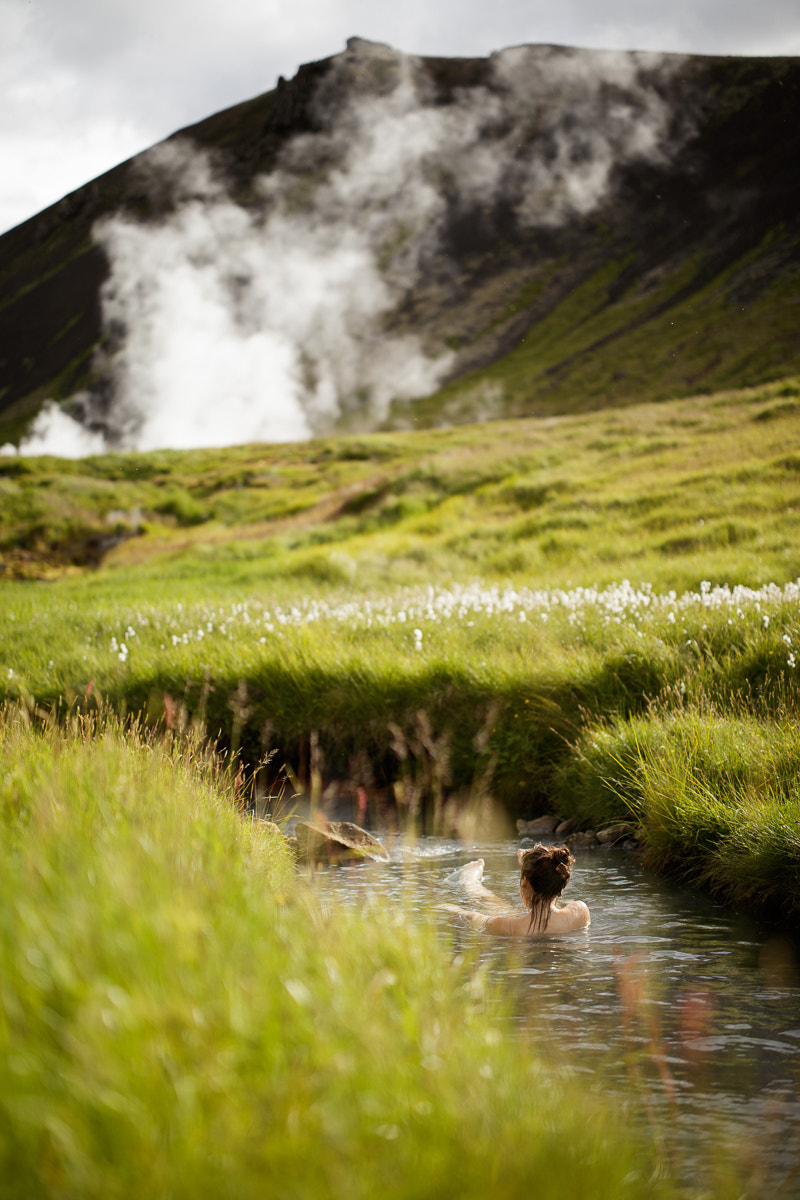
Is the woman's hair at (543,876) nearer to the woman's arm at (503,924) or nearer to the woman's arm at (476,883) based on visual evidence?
the woman's arm at (503,924)

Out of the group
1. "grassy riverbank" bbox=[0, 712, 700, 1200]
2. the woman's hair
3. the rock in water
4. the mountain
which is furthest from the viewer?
the mountain

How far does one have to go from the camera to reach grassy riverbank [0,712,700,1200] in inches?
Answer: 77.5

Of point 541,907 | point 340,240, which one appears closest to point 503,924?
point 541,907

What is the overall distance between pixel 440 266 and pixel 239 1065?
179458 millimetres

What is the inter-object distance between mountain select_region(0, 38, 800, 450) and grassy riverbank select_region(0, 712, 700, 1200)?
94209mm

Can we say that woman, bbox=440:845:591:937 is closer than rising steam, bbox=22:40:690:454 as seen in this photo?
Yes

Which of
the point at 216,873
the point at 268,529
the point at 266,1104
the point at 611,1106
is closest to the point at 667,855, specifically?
the point at 611,1106

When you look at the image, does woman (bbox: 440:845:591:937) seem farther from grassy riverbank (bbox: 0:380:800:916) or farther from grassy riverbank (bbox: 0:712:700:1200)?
grassy riverbank (bbox: 0:712:700:1200)

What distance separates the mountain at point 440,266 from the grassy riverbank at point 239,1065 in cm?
9421

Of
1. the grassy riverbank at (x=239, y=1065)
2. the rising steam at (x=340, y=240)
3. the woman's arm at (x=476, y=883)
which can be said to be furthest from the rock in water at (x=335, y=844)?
the rising steam at (x=340, y=240)

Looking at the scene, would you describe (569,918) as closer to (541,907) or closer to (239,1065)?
(541,907)

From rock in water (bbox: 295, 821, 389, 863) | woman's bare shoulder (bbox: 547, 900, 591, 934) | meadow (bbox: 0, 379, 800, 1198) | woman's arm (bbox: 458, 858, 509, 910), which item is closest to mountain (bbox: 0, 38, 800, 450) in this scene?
meadow (bbox: 0, 379, 800, 1198)

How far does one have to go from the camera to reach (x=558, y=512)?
22.4 meters

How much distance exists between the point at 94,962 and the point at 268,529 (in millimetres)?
29691
